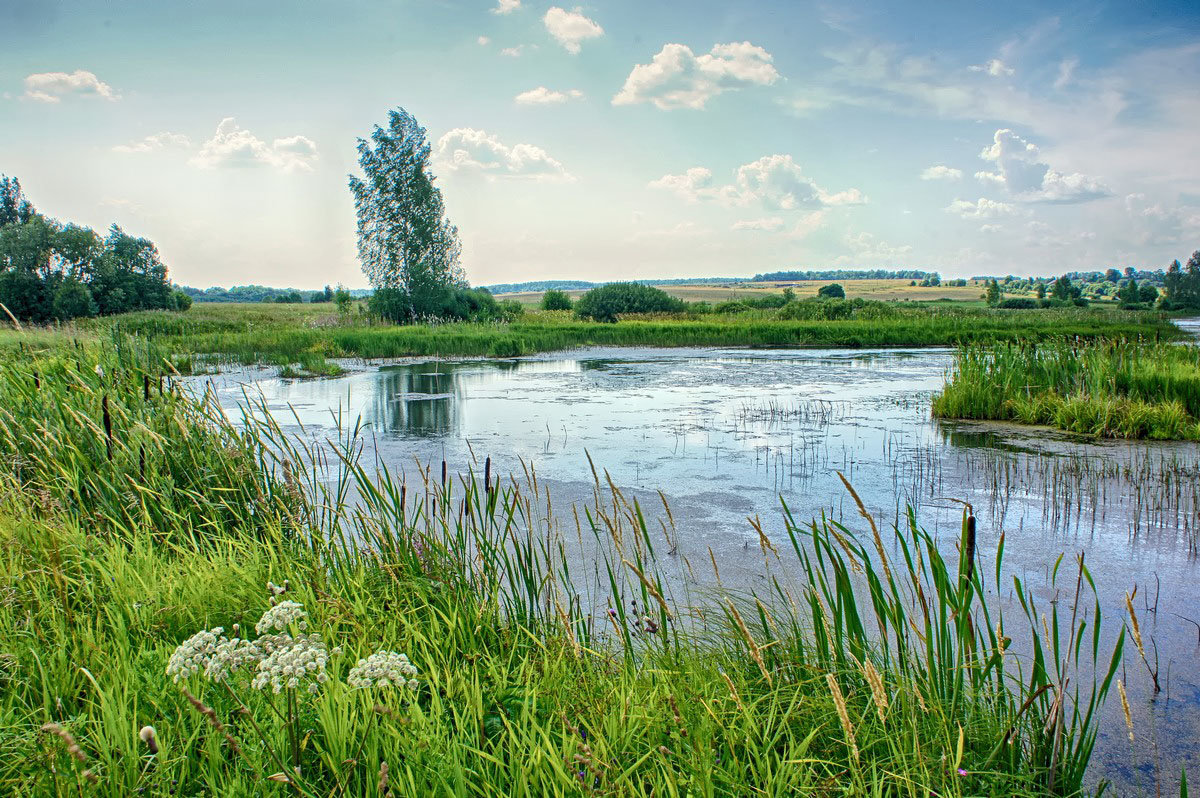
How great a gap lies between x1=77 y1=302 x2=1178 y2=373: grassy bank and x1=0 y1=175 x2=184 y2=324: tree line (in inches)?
492

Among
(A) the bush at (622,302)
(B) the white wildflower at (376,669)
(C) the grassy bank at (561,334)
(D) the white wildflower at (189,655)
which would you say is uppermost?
(A) the bush at (622,302)

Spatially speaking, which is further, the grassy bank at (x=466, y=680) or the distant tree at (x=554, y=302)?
the distant tree at (x=554, y=302)

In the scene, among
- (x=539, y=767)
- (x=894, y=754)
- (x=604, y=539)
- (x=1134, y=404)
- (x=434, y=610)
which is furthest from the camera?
(x=1134, y=404)

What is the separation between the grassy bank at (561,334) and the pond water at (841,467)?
5.69 m

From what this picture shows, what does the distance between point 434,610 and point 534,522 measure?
7.69 ft

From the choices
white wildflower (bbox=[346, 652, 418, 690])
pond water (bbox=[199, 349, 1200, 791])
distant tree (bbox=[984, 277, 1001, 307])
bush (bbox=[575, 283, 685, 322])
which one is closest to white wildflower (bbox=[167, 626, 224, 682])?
white wildflower (bbox=[346, 652, 418, 690])

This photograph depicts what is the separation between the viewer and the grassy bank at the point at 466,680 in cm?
167

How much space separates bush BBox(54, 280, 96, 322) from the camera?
1372 inches

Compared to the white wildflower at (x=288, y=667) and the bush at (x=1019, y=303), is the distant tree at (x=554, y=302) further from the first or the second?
the white wildflower at (x=288, y=667)

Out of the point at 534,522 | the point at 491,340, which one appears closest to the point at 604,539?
the point at 534,522

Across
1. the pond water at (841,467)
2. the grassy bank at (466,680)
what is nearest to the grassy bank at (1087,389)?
the pond water at (841,467)

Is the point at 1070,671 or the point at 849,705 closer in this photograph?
the point at 849,705

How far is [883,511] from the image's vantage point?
17.0 ft

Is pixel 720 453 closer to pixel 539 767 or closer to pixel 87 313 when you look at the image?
pixel 539 767
